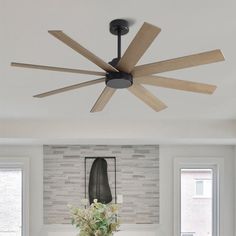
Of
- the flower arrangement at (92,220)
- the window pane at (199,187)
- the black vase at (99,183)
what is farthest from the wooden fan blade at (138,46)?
the window pane at (199,187)

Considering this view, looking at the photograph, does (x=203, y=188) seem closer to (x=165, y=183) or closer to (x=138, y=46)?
Result: (x=165, y=183)

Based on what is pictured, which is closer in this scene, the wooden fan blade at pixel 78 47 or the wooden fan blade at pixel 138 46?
the wooden fan blade at pixel 138 46

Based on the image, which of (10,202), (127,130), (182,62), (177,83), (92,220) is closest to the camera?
(182,62)

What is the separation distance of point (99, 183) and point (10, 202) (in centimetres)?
142

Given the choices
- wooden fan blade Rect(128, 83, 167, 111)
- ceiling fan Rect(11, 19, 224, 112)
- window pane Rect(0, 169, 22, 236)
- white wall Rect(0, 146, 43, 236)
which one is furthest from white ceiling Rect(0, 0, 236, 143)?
window pane Rect(0, 169, 22, 236)

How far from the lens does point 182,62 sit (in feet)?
5.77

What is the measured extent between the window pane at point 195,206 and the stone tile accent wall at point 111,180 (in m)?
0.43

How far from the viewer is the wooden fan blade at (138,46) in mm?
1498

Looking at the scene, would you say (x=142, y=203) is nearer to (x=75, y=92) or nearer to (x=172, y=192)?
(x=172, y=192)

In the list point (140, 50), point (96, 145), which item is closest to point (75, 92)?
point (140, 50)

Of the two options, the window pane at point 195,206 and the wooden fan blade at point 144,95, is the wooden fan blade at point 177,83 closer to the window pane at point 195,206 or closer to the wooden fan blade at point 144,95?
the wooden fan blade at point 144,95

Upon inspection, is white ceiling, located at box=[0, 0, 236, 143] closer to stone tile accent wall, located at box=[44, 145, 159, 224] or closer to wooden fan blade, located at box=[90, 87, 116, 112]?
wooden fan blade, located at box=[90, 87, 116, 112]


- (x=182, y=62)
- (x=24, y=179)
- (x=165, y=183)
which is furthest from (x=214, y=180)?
(x=182, y=62)

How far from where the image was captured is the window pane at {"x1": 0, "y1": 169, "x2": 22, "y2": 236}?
567 centimetres
